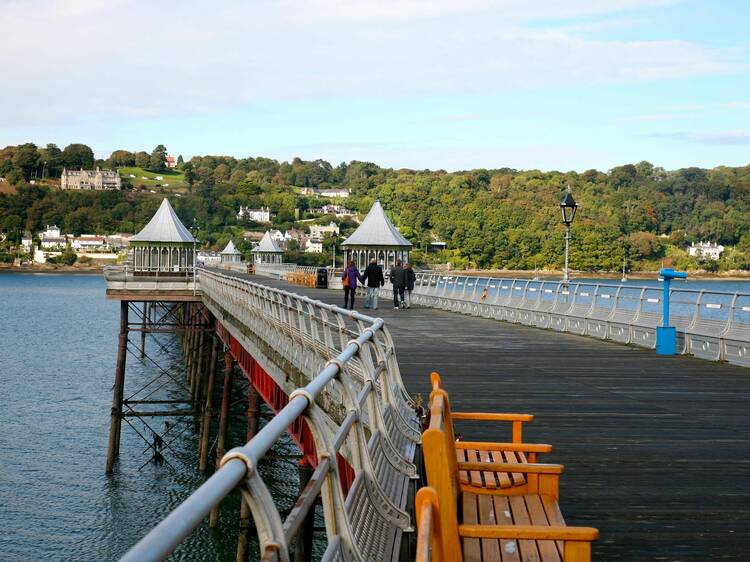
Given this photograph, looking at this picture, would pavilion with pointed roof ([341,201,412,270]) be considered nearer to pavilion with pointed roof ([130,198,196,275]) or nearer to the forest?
pavilion with pointed roof ([130,198,196,275])

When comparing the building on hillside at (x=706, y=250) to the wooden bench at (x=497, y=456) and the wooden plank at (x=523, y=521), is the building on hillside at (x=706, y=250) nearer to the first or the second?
the wooden bench at (x=497, y=456)

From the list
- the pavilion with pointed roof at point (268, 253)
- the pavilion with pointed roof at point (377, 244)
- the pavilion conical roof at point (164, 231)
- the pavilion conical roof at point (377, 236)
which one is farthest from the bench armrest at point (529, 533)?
the pavilion with pointed roof at point (268, 253)

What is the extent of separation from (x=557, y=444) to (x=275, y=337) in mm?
8436

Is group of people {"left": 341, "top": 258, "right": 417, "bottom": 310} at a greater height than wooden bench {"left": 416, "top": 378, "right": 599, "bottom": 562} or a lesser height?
lesser

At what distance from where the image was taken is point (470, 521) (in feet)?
17.3

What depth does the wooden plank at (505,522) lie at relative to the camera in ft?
15.5

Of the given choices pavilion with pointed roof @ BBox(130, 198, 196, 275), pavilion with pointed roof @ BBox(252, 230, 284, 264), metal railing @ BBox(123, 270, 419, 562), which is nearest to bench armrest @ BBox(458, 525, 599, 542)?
metal railing @ BBox(123, 270, 419, 562)

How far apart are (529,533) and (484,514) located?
4.05 ft

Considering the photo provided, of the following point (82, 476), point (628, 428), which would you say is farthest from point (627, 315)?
point (82, 476)

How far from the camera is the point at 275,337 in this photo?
16.8 meters

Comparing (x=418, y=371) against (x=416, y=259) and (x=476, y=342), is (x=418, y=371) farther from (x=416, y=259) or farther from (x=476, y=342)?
(x=416, y=259)

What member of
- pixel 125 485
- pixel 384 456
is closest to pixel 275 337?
pixel 384 456

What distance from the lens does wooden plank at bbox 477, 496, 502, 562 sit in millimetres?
4730

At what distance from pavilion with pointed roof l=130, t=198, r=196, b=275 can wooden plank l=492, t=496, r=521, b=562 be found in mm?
54285
